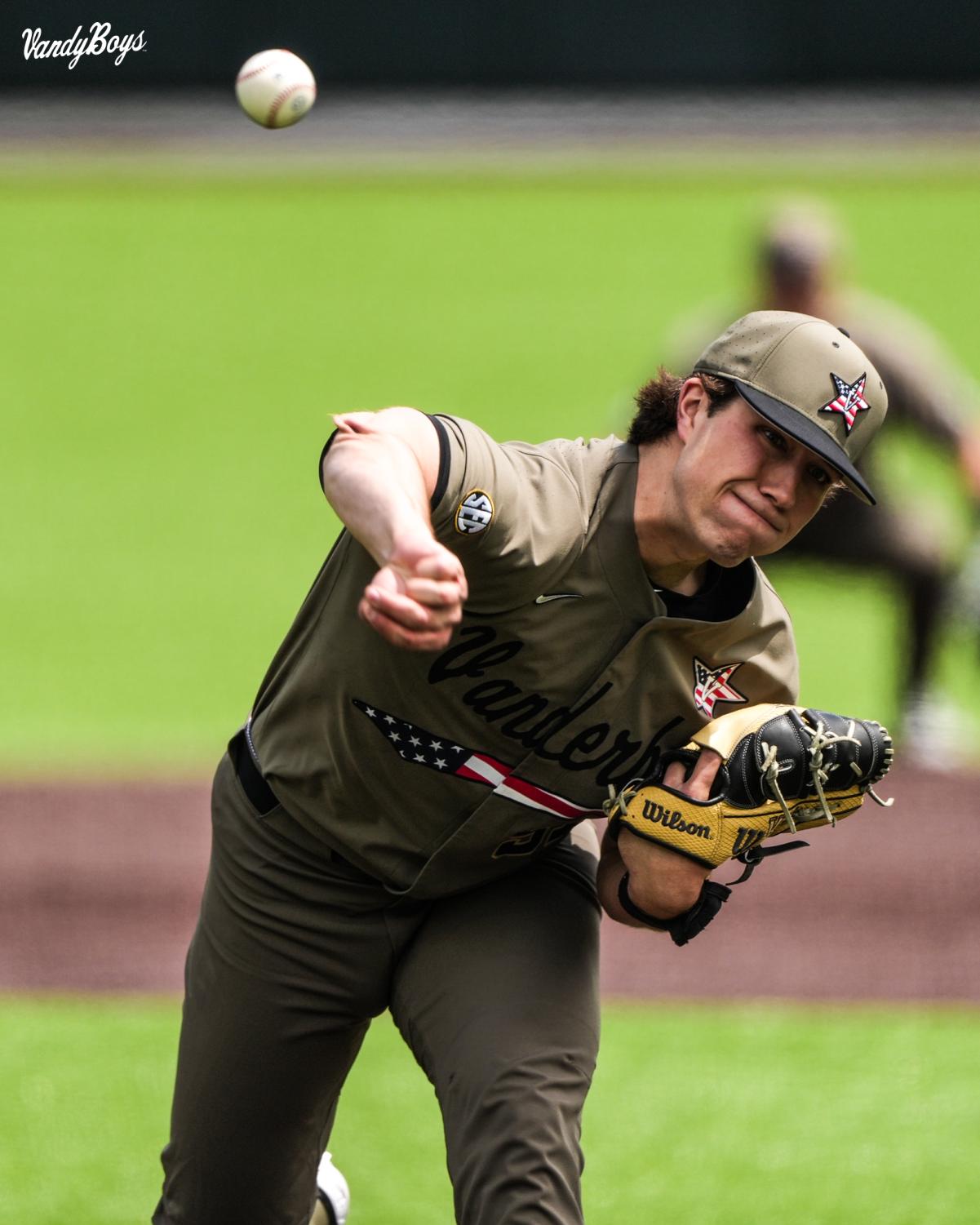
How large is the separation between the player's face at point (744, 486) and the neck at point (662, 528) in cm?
6

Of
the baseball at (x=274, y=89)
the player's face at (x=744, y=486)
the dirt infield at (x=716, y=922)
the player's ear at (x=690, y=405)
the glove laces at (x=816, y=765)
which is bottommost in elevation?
the dirt infield at (x=716, y=922)

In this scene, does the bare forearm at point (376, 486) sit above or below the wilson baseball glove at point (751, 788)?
above

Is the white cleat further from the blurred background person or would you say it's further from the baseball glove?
the blurred background person

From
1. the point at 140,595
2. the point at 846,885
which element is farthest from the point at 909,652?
the point at 140,595

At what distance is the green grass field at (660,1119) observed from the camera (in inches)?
175

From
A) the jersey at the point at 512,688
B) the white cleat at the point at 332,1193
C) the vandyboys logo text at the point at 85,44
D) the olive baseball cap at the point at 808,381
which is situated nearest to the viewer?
the olive baseball cap at the point at 808,381

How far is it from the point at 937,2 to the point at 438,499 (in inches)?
563

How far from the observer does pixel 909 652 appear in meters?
8.30

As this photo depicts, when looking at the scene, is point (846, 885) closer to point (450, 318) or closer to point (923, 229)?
point (450, 318)

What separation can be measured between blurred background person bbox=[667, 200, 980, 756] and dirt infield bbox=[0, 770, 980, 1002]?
0.79 meters

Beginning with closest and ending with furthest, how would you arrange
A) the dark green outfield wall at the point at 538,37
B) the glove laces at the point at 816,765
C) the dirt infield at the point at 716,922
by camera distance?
the glove laces at the point at 816,765 → the dirt infield at the point at 716,922 → the dark green outfield wall at the point at 538,37

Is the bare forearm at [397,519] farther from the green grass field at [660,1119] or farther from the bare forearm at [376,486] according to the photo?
the green grass field at [660,1119]

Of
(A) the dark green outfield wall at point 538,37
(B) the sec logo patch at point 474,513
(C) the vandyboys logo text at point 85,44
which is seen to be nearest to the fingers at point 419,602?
(B) the sec logo patch at point 474,513

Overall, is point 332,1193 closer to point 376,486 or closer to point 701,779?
point 701,779
